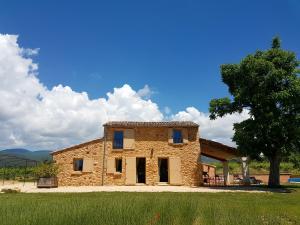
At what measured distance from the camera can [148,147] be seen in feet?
77.0

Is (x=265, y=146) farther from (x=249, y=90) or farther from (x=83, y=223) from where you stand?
(x=83, y=223)

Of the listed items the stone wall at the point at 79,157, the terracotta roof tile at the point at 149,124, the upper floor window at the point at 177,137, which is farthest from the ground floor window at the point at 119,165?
the upper floor window at the point at 177,137

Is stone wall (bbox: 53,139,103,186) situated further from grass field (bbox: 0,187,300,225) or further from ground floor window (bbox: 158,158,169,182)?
grass field (bbox: 0,187,300,225)

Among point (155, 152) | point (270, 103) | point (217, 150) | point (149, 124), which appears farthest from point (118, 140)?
point (270, 103)

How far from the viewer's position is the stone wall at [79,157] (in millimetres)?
22891

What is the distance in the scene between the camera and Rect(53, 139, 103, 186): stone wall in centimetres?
2289

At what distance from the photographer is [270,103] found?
64.4 feet

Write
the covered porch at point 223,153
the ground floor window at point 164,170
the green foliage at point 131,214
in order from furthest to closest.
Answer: the ground floor window at point 164,170
the covered porch at point 223,153
the green foliage at point 131,214

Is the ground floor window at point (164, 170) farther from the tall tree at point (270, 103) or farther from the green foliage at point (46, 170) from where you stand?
the green foliage at point (46, 170)

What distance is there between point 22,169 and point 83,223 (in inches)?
1463

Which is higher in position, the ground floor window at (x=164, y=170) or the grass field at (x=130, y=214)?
the ground floor window at (x=164, y=170)

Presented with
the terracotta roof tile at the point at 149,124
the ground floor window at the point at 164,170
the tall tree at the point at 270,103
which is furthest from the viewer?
the ground floor window at the point at 164,170

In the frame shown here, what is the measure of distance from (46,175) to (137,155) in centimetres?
605

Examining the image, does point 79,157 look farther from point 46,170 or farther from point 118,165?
point 118,165
